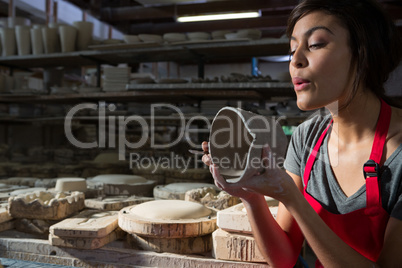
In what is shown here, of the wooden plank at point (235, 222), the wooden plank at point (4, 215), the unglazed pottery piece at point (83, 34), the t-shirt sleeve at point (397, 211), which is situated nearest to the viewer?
the t-shirt sleeve at point (397, 211)

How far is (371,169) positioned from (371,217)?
5.1 inches

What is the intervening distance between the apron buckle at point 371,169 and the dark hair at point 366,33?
180 millimetres

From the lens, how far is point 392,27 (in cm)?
89

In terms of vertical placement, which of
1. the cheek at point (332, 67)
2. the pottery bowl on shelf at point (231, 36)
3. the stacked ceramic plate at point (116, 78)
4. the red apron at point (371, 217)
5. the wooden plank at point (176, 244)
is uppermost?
the pottery bowl on shelf at point (231, 36)

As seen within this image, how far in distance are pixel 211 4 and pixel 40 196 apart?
4.98 m

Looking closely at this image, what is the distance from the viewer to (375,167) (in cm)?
87

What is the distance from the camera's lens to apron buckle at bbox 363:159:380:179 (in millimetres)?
874

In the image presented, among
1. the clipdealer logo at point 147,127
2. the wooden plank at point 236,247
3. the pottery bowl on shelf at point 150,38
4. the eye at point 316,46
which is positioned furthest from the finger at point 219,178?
the pottery bowl on shelf at point 150,38

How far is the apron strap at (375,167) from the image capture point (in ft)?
2.87

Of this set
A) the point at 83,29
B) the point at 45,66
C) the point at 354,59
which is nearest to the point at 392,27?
the point at 354,59

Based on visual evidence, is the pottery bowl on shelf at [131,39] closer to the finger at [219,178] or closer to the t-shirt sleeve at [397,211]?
the finger at [219,178]

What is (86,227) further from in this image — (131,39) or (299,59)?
(131,39)

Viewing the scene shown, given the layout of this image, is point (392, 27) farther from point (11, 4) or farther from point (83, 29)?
point (11, 4)

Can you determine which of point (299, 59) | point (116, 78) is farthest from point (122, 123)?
point (299, 59)
